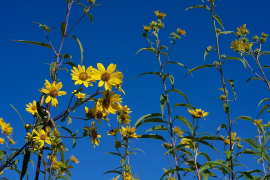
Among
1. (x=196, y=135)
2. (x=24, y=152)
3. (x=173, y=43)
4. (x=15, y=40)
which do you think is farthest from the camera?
(x=173, y=43)

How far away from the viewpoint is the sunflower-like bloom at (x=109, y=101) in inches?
68.9

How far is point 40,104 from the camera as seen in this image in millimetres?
1624

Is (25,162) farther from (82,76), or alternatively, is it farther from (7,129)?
(7,129)

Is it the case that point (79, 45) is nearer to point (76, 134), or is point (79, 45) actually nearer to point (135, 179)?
point (76, 134)

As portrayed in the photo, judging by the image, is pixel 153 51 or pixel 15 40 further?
pixel 153 51

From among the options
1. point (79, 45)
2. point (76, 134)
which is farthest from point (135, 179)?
point (79, 45)

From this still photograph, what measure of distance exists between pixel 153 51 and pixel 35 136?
1.57 meters

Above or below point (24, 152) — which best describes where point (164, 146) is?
above

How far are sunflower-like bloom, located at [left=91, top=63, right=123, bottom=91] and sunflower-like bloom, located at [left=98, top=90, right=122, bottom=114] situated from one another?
0.19ft

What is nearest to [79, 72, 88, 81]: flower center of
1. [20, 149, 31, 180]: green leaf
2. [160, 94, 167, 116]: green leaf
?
[20, 149, 31, 180]: green leaf

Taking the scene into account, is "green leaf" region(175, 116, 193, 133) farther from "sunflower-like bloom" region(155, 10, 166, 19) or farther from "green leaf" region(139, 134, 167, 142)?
"sunflower-like bloom" region(155, 10, 166, 19)

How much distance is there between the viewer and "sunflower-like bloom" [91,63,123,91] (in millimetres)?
1746

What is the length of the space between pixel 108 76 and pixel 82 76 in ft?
0.62

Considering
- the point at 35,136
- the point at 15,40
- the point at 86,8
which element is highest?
the point at 86,8
